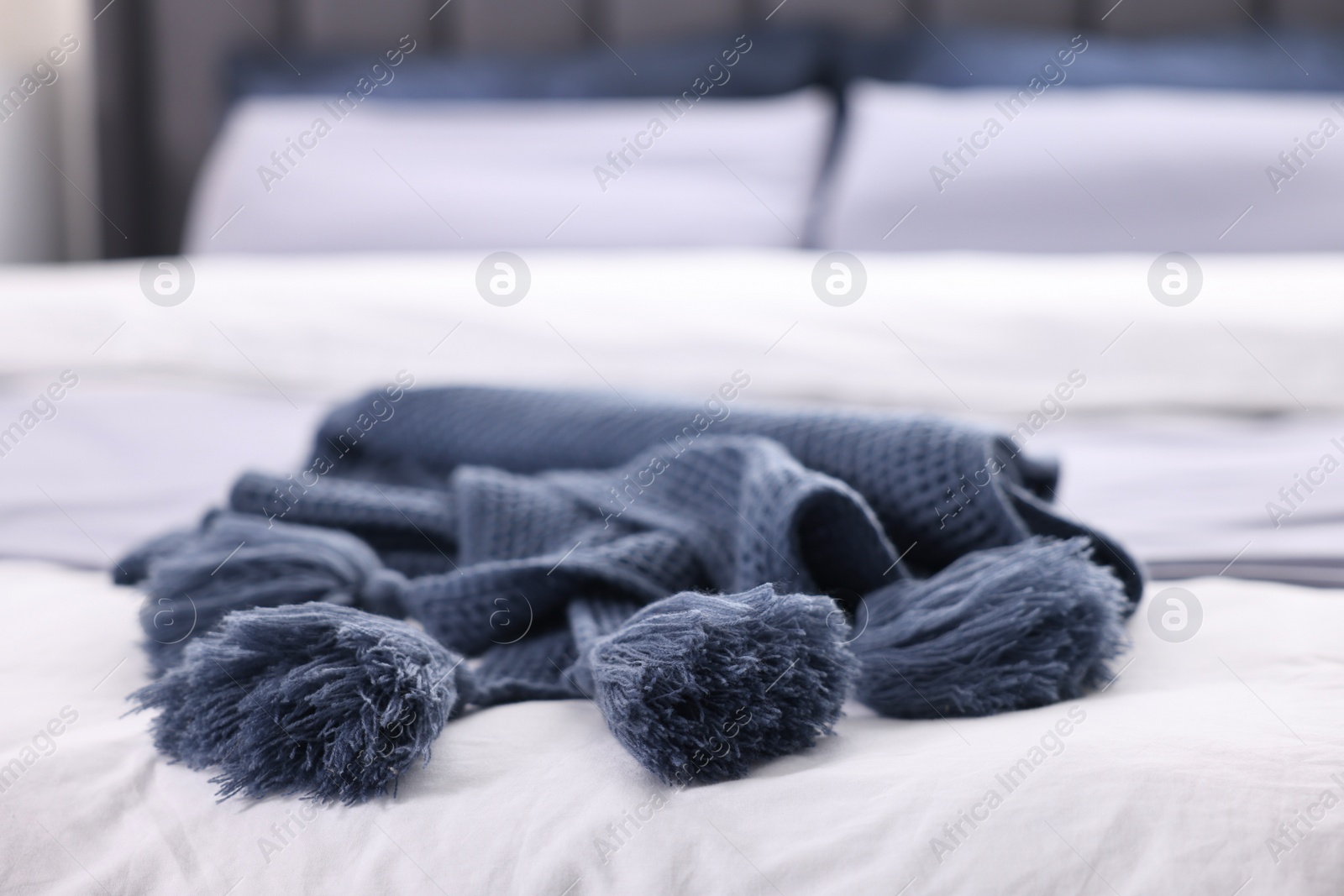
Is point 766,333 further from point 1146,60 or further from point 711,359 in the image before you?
point 1146,60

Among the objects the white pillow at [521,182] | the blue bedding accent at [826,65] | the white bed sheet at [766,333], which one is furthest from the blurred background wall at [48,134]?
the white bed sheet at [766,333]

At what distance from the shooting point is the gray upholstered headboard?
2.20 meters

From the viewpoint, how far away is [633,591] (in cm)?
62

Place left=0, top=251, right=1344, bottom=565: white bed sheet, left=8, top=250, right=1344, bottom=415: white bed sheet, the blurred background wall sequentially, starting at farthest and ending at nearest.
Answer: the blurred background wall
left=8, top=250, right=1344, bottom=415: white bed sheet
left=0, top=251, right=1344, bottom=565: white bed sheet

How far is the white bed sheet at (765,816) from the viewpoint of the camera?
42 centimetres

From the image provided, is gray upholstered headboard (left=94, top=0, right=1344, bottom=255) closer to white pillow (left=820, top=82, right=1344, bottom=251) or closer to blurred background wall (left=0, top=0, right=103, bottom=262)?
blurred background wall (left=0, top=0, right=103, bottom=262)

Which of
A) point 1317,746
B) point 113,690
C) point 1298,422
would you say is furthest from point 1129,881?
point 1298,422

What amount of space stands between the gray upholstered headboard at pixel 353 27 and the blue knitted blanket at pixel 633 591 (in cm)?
171

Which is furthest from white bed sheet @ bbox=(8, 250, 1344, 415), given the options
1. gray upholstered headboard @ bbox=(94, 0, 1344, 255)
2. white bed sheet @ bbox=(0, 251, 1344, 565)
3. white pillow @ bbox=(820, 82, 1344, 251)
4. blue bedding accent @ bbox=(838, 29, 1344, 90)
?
gray upholstered headboard @ bbox=(94, 0, 1344, 255)

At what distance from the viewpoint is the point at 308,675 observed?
19.3 inches

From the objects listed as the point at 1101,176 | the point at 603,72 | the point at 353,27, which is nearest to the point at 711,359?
the point at 1101,176

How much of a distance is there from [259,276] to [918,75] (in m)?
1.28

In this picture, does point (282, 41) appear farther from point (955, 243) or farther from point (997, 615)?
point (997, 615)

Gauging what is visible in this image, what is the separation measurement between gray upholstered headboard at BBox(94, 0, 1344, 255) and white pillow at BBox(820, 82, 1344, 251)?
0.53 m
